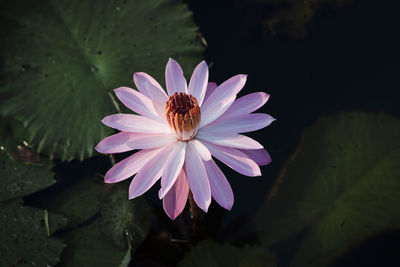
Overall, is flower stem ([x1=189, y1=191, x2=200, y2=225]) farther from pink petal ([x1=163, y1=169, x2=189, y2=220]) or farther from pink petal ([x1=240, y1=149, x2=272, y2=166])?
pink petal ([x1=240, y1=149, x2=272, y2=166])

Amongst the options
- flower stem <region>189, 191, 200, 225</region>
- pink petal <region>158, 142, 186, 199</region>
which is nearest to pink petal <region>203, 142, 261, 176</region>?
pink petal <region>158, 142, 186, 199</region>

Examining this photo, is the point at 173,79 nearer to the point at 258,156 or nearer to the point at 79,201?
the point at 258,156

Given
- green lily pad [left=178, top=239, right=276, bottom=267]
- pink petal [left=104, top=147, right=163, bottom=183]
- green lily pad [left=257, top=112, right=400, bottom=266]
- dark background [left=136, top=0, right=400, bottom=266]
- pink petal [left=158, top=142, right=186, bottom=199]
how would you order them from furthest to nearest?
dark background [left=136, top=0, right=400, bottom=266] → green lily pad [left=257, top=112, right=400, bottom=266] → green lily pad [left=178, top=239, right=276, bottom=267] → pink petal [left=104, top=147, right=163, bottom=183] → pink petal [left=158, top=142, right=186, bottom=199]

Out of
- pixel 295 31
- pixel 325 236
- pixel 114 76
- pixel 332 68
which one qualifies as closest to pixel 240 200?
→ pixel 325 236

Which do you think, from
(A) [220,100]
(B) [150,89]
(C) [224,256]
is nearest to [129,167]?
(B) [150,89]

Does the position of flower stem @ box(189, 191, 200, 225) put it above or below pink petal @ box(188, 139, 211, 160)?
below
